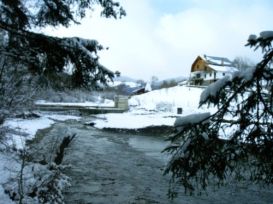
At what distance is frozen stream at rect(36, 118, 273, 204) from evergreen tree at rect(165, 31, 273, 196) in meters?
4.56

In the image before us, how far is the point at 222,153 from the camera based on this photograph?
4.01m

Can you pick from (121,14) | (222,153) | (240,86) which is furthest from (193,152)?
(121,14)

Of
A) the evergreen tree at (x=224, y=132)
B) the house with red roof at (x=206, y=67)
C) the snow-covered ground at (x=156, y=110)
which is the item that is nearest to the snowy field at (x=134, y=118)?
the snow-covered ground at (x=156, y=110)

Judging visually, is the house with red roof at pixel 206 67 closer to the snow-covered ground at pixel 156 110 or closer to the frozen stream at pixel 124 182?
the snow-covered ground at pixel 156 110

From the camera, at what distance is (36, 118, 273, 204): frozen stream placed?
856 centimetres

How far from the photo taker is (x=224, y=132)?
4016 millimetres

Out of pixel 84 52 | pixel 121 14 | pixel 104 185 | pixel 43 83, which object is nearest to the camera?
pixel 84 52

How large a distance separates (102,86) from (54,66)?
972mm

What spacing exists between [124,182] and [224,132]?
256 inches

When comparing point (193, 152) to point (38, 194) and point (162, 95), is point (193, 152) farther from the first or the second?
point (162, 95)

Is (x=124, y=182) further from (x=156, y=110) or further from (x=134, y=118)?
(x=156, y=110)

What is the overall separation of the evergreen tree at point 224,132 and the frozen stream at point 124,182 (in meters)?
4.56

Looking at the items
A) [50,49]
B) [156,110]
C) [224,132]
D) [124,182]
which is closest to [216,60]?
[156,110]

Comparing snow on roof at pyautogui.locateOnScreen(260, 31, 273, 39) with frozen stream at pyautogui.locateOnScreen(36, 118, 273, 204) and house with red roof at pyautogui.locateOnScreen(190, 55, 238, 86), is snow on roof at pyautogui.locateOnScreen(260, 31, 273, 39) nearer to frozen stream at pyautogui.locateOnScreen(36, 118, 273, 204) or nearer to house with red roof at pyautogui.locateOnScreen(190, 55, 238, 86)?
frozen stream at pyautogui.locateOnScreen(36, 118, 273, 204)
